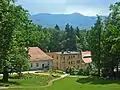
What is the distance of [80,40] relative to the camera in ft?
472

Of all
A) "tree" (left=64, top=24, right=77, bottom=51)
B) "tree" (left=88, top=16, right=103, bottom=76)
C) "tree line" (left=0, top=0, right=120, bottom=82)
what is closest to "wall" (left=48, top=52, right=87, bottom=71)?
"tree" (left=64, top=24, right=77, bottom=51)

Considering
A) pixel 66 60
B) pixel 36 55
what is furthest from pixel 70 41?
pixel 36 55

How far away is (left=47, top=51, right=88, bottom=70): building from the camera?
114 meters

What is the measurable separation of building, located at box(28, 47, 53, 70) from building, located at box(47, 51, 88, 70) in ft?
49.4

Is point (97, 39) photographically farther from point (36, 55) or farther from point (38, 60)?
point (36, 55)

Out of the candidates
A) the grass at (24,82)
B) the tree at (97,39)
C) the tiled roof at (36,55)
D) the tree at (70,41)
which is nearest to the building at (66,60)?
the tiled roof at (36,55)

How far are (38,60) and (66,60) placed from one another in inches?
886

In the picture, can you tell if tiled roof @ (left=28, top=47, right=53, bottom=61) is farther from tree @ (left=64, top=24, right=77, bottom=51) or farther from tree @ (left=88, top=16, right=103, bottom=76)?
tree @ (left=64, top=24, right=77, bottom=51)

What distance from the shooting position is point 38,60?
9444 centimetres

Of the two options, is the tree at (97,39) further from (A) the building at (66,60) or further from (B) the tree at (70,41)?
(B) the tree at (70,41)

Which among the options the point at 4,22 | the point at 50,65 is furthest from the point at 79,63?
the point at 4,22

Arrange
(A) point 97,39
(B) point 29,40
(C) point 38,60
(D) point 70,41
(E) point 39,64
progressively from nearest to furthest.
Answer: (B) point 29,40
(A) point 97,39
(C) point 38,60
(E) point 39,64
(D) point 70,41

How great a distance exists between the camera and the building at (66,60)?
113875 mm

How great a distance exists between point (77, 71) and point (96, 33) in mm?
17217
